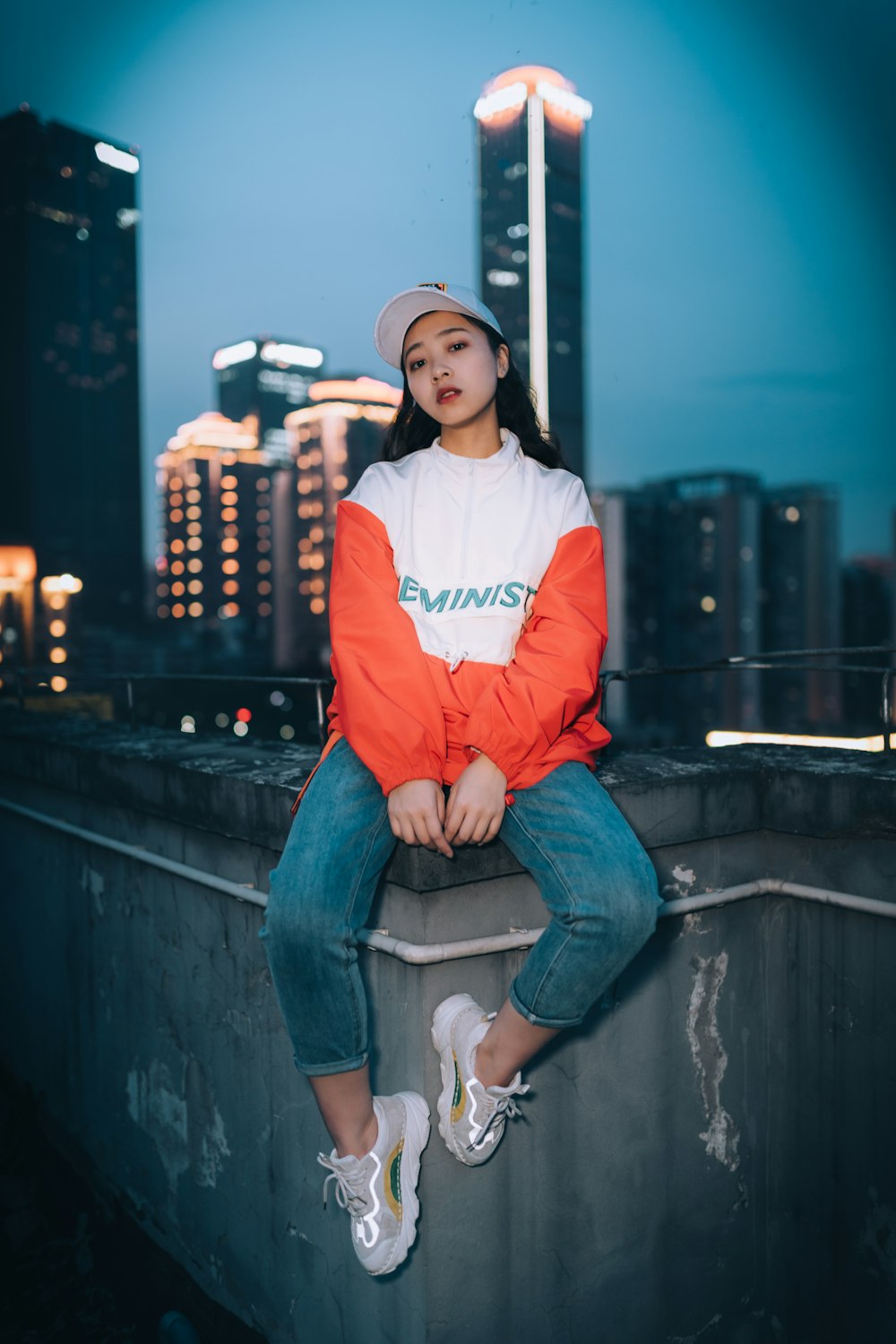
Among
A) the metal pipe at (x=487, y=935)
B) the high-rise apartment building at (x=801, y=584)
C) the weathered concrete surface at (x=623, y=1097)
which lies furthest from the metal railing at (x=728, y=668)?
the high-rise apartment building at (x=801, y=584)

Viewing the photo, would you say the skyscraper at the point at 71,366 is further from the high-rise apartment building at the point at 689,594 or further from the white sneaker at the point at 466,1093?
the white sneaker at the point at 466,1093

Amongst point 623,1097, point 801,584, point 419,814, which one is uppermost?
point 801,584

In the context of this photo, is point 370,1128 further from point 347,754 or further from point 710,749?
point 710,749

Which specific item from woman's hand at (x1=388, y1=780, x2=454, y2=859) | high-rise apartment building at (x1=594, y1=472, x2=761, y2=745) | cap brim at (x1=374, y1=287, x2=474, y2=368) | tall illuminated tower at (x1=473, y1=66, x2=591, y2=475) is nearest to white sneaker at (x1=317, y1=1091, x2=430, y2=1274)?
woman's hand at (x1=388, y1=780, x2=454, y2=859)

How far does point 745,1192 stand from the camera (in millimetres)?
2539

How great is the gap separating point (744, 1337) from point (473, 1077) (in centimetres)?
144

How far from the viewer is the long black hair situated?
2488 millimetres

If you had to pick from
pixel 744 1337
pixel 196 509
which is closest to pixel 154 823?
pixel 744 1337

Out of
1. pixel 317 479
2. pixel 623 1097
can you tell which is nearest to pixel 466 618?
pixel 623 1097

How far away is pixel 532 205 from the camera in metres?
8.15

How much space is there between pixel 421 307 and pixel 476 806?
127 cm

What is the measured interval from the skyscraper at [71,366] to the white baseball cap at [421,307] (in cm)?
9304

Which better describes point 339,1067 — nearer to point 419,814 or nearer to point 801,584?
point 419,814

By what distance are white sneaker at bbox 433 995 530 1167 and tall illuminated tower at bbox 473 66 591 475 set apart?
253 inches
